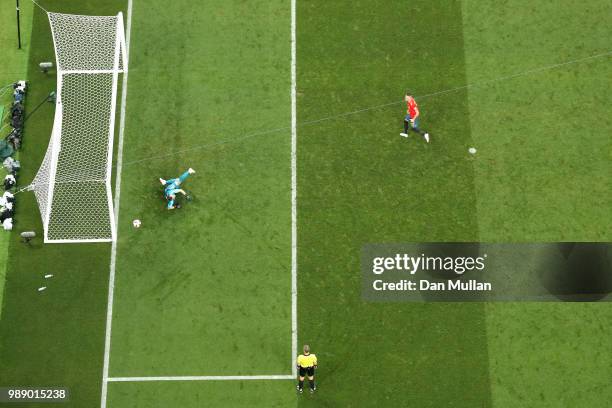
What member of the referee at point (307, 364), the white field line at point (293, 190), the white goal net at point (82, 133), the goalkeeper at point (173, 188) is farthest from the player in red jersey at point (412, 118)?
the white goal net at point (82, 133)

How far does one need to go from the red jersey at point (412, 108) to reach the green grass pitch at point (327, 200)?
0.84 metres

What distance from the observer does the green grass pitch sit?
68.9ft

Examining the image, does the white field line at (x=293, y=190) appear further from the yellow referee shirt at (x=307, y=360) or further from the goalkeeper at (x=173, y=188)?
the goalkeeper at (x=173, y=188)

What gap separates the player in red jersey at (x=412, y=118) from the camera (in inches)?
891

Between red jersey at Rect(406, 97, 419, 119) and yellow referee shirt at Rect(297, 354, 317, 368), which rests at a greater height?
red jersey at Rect(406, 97, 419, 119)

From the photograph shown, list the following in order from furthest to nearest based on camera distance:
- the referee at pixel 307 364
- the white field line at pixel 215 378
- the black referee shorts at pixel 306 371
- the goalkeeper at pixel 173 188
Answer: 1. the goalkeeper at pixel 173 188
2. the white field line at pixel 215 378
3. the black referee shorts at pixel 306 371
4. the referee at pixel 307 364

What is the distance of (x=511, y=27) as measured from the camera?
24.6 meters

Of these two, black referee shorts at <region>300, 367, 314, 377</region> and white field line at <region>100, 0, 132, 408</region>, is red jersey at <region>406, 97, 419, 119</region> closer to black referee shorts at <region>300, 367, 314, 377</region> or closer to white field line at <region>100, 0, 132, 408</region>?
black referee shorts at <region>300, 367, 314, 377</region>

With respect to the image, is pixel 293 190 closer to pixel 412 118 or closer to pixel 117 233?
pixel 412 118

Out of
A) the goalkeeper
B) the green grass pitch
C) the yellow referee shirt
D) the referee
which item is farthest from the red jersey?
the yellow referee shirt

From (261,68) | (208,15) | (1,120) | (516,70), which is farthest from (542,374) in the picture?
(1,120)

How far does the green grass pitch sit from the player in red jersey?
284 mm

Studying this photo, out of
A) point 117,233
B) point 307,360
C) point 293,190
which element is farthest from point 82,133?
point 307,360

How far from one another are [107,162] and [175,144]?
1.93 metres
